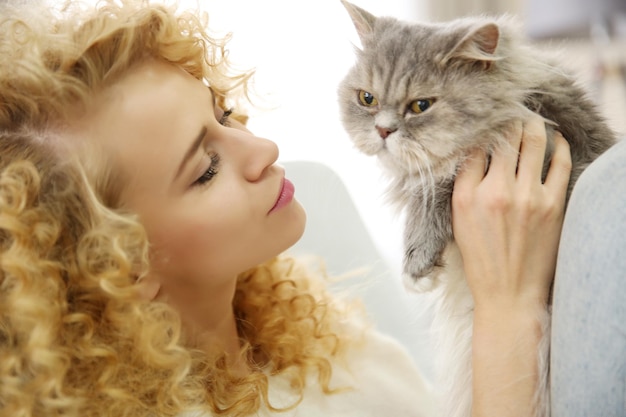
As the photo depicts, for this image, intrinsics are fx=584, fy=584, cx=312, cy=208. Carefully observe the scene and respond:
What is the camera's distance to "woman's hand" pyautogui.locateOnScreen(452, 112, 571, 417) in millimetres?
1088

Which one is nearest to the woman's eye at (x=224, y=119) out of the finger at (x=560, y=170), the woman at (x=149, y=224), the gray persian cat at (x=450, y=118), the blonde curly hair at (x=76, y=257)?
the woman at (x=149, y=224)

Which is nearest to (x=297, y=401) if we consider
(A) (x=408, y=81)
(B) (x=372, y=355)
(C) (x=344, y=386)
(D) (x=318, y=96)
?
(C) (x=344, y=386)

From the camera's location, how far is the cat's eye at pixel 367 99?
1.32 metres

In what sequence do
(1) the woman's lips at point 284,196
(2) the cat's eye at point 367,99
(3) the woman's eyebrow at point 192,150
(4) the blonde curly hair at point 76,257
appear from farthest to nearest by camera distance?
(2) the cat's eye at point 367,99
(1) the woman's lips at point 284,196
(3) the woman's eyebrow at point 192,150
(4) the blonde curly hair at point 76,257

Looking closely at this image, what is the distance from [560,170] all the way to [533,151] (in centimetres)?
6

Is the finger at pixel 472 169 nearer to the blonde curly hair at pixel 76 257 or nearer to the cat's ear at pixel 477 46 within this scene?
the cat's ear at pixel 477 46

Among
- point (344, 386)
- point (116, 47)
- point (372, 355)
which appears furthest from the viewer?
point (372, 355)

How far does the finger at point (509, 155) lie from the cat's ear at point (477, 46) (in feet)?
0.49

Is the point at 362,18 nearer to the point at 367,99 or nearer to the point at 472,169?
the point at 367,99

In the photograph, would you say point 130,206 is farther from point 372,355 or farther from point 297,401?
point 372,355

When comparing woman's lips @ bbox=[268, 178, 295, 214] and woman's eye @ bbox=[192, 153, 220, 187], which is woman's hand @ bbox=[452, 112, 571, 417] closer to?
woman's lips @ bbox=[268, 178, 295, 214]

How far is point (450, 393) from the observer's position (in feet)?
4.13

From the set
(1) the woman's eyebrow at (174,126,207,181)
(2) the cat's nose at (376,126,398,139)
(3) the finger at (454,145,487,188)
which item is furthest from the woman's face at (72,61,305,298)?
(3) the finger at (454,145,487,188)

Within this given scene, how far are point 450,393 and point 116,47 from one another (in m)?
0.98
